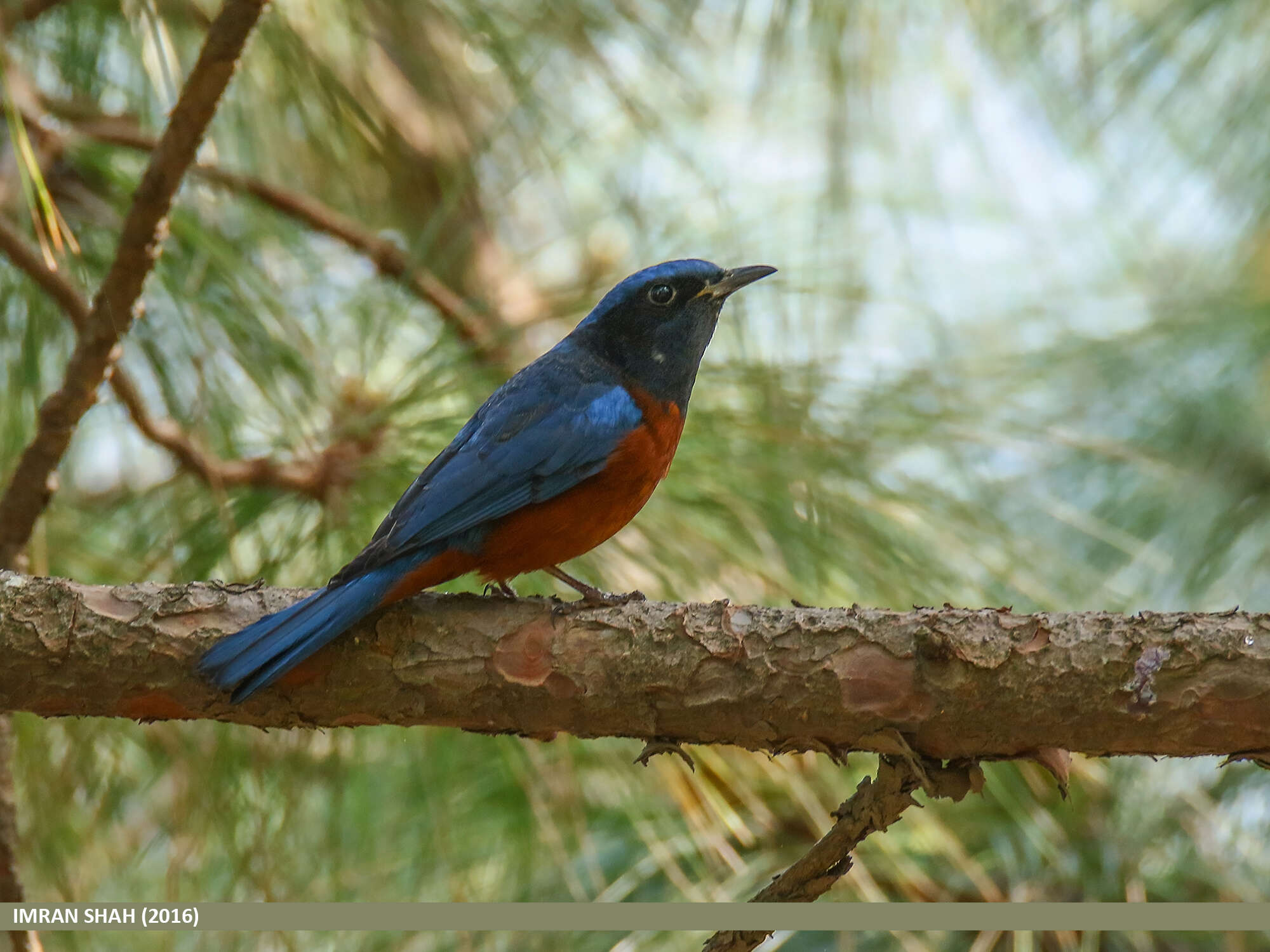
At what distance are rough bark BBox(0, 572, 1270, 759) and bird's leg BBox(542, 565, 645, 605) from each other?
138 millimetres

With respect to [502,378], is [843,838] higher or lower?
lower

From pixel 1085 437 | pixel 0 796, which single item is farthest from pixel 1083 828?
pixel 0 796

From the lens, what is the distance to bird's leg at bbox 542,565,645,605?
2.77 metres

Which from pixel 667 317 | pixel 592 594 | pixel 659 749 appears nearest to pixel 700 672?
pixel 659 749

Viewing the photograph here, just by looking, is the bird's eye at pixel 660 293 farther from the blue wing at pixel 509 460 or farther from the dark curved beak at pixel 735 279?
the blue wing at pixel 509 460

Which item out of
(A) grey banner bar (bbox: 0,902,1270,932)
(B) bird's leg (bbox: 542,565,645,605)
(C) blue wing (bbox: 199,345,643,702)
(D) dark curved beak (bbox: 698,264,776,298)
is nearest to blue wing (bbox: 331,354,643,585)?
(C) blue wing (bbox: 199,345,643,702)

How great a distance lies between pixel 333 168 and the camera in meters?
4.69

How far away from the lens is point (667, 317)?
11.8 ft

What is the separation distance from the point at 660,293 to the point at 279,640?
1.58 metres

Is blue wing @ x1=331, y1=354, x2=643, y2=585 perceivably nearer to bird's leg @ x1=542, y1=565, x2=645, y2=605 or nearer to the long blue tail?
the long blue tail

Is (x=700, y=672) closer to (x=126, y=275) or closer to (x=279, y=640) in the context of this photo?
(x=279, y=640)

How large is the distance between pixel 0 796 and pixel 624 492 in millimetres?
1518

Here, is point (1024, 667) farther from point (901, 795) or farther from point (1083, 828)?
point (1083, 828)

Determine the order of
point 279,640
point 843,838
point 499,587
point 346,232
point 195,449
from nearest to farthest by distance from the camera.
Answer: point 843,838 → point 279,640 → point 499,587 → point 195,449 → point 346,232
